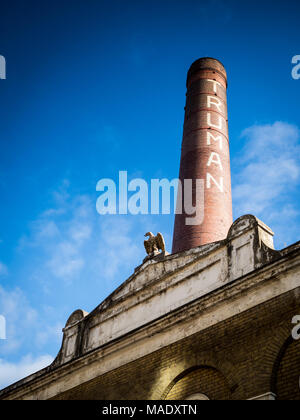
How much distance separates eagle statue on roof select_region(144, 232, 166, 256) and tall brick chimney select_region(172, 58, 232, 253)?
250 cm

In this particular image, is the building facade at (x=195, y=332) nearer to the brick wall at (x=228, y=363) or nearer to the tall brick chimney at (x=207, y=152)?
the brick wall at (x=228, y=363)

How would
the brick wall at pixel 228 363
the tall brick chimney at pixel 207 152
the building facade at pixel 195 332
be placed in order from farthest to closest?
the tall brick chimney at pixel 207 152 → the building facade at pixel 195 332 → the brick wall at pixel 228 363

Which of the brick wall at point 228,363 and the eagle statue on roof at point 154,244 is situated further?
the eagle statue on roof at point 154,244

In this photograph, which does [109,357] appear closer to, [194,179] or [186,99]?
[194,179]

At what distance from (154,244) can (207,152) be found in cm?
594

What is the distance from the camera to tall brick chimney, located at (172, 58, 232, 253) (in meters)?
16.3

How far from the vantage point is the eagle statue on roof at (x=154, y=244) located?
13326 millimetres

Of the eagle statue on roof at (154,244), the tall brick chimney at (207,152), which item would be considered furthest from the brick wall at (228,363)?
the tall brick chimney at (207,152)

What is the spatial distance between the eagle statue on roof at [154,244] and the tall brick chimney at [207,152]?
250cm

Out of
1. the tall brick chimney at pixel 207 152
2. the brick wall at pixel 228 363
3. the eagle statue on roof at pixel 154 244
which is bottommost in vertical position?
the brick wall at pixel 228 363

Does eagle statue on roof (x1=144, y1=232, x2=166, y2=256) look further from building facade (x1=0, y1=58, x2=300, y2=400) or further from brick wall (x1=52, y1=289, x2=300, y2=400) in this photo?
brick wall (x1=52, y1=289, x2=300, y2=400)

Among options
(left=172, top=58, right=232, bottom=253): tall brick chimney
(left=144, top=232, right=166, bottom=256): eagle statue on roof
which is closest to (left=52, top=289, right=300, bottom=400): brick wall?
(left=144, top=232, right=166, bottom=256): eagle statue on roof
